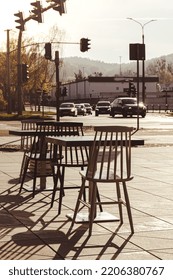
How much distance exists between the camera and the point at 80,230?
7.46m

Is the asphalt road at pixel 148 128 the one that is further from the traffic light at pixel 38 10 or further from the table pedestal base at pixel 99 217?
the table pedestal base at pixel 99 217

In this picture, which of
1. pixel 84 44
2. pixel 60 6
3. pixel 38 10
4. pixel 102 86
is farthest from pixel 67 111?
pixel 102 86

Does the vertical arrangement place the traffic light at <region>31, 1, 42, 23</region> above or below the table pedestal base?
above

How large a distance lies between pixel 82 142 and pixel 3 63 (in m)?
65.3

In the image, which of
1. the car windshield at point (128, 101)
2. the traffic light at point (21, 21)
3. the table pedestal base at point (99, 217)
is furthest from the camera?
the car windshield at point (128, 101)

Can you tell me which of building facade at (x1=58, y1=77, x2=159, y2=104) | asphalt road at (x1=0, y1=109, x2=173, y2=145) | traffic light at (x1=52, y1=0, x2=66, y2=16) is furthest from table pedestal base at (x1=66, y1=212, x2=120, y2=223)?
building facade at (x1=58, y1=77, x2=159, y2=104)

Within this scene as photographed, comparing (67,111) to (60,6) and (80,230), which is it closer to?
(60,6)

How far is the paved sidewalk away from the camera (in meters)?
6.28

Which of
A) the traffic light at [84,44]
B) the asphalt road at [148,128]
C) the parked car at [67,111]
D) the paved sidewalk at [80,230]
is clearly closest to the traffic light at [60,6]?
the asphalt road at [148,128]

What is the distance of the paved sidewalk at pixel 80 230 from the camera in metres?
6.28

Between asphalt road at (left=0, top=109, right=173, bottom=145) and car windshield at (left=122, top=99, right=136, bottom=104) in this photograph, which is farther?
car windshield at (left=122, top=99, right=136, bottom=104)

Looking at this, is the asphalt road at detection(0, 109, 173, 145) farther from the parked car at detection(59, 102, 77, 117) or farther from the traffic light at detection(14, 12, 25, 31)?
the parked car at detection(59, 102, 77, 117)

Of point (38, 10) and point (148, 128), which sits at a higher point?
point (38, 10)
